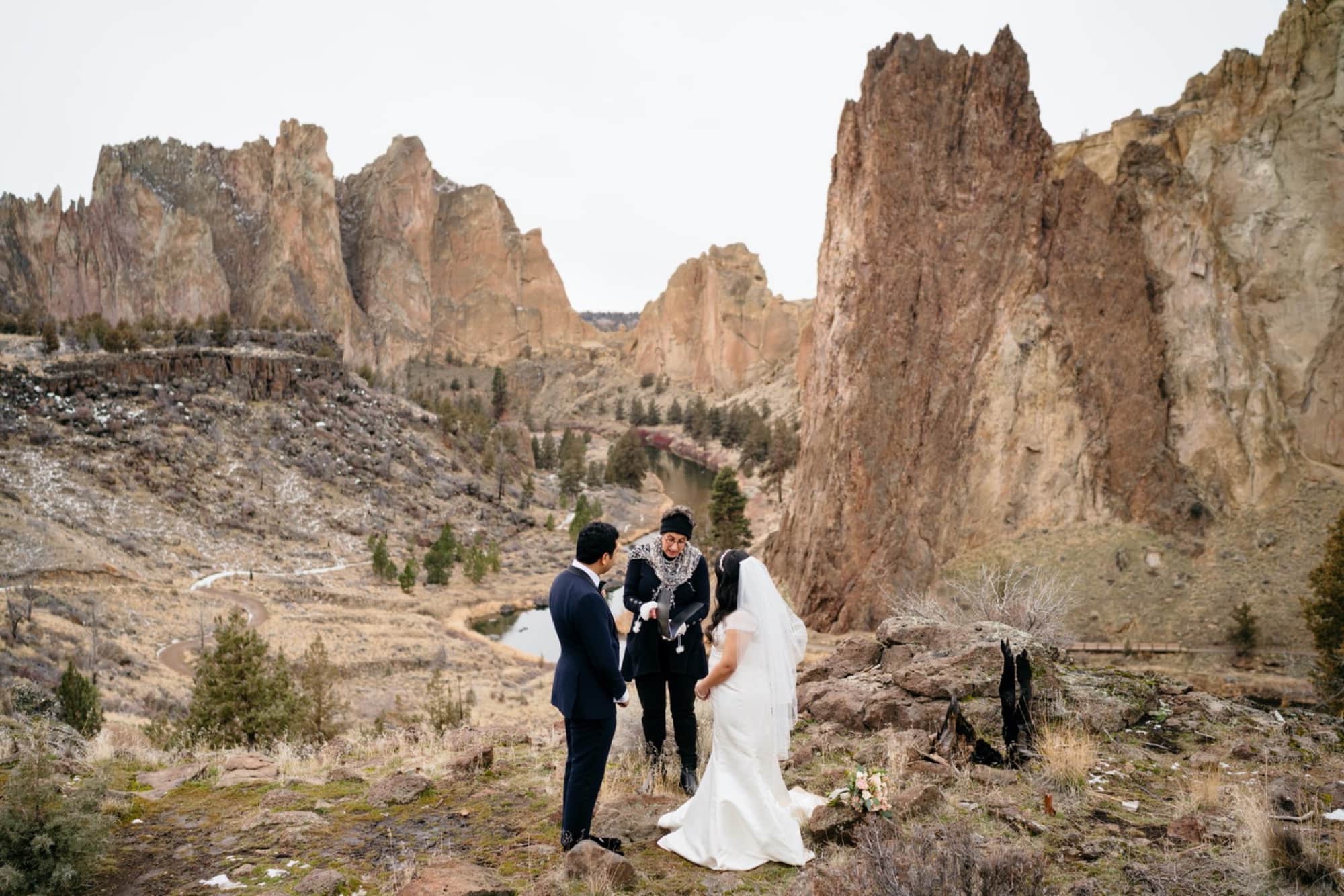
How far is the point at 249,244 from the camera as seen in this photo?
13725 cm

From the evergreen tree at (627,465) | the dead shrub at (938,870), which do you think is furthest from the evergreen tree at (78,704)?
the evergreen tree at (627,465)

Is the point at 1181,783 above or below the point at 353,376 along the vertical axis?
below

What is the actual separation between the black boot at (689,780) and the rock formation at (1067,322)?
80.3ft

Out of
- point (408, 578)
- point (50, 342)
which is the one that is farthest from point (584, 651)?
point (50, 342)

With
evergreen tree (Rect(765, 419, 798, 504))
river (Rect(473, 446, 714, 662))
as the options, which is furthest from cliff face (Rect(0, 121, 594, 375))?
evergreen tree (Rect(765, 419, 798, 504))

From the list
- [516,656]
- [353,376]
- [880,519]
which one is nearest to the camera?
[880,519]

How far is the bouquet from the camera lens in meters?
4.98

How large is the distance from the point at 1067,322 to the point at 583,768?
99.9 ft

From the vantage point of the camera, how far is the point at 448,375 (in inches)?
6270

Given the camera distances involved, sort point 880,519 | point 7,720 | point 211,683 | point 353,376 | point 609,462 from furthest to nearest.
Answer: point 609,462 → point 353,376 → point 880,519 → point 211,683 → point 7,720

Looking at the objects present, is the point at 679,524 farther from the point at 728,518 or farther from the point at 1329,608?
the point at 728,518

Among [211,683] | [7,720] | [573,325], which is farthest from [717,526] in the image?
[573,325]

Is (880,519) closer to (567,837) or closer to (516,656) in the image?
(516,656)

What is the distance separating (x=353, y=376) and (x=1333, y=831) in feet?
239
